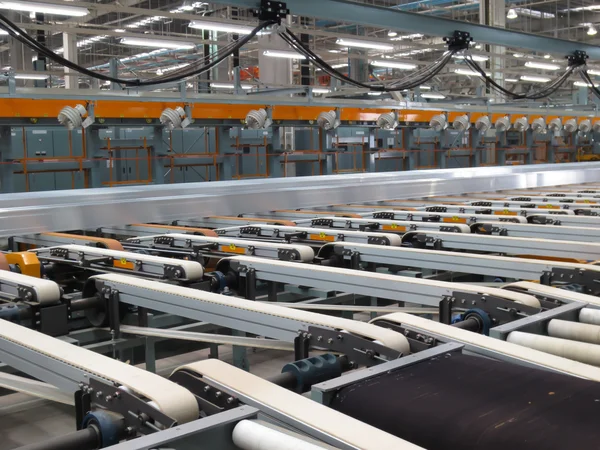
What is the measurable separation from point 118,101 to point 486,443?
35.4 ft

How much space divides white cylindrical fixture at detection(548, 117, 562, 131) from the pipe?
725 inches

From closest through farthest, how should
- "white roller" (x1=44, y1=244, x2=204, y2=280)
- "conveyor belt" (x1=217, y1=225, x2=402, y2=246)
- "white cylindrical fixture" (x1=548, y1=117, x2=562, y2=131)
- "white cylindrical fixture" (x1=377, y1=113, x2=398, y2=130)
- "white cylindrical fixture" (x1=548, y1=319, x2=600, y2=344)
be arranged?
"white cylindrical fixture" (x1=548, y1=319, x2=600, y2=344), "white roller" (x1=44, y1=244, x2=204, y2=280), "conveyor belt" (x1=217, y1=225, x2=402, y2=246), "white cylindrical fixture" (x1=377, y1=113, x2=398, y2=130), "white cylindrical fixture" (x1=548, y1=117, x2=562, y2=131)

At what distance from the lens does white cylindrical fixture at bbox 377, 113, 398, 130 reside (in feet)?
48.4

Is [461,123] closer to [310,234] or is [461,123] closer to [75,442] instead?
[310,234]

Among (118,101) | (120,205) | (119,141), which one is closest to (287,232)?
(120,205)

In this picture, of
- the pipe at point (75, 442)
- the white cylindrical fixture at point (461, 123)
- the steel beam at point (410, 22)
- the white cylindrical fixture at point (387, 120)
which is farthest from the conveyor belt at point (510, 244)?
the white cylindrical fixture at point (461, 123)

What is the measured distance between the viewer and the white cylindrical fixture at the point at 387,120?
1475 cm

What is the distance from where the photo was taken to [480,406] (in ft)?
5.61

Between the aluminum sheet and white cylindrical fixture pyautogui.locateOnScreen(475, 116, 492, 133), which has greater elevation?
white cylindrical fixture pyautogui.locateOnScreen(475, 116, 492, 133)

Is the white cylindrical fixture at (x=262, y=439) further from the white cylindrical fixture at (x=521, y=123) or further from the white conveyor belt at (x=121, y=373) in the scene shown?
the white cylindrical fixture at (x=521, y=123)

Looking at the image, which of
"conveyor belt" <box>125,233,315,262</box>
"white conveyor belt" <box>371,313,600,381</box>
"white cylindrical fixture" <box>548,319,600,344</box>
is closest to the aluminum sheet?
"conveyor belt" <box>125,233,315,262</box>

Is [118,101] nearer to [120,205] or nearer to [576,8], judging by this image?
[120,205]

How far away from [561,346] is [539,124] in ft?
55.3

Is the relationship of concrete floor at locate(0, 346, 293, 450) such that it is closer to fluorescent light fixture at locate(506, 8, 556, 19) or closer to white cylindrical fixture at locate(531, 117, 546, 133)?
white cylindrical fixture at locate(531, 117, 546, 133)
